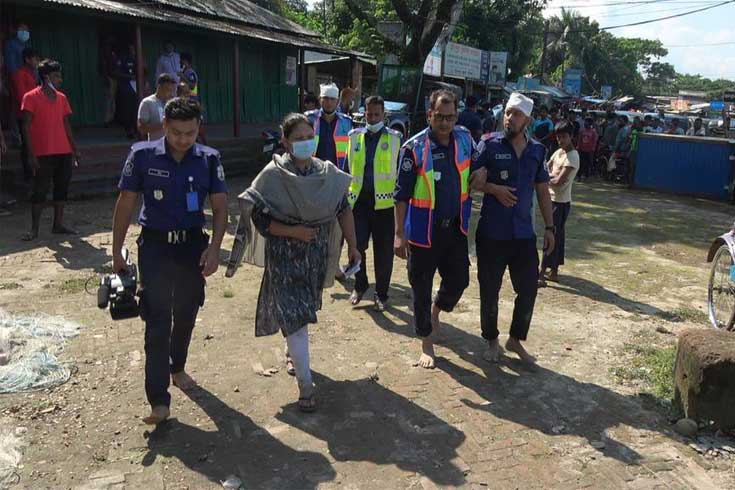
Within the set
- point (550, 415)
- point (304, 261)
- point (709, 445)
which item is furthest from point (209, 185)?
point (709, 445)

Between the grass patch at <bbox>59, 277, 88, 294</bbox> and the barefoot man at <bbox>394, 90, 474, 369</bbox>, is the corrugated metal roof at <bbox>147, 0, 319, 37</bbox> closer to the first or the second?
the grass patch at <bbox>59, 277, 88, 294</bbox>

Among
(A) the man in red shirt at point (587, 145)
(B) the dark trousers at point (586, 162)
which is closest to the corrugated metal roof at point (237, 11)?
(A) the man in red shirt at point (587, 145)

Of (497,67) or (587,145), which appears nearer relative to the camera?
(587,145)

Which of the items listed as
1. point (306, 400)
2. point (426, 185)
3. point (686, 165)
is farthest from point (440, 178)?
point (686, 165)

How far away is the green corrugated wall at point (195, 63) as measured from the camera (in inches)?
450

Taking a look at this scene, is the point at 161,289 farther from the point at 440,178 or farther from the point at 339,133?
the point at 339,133

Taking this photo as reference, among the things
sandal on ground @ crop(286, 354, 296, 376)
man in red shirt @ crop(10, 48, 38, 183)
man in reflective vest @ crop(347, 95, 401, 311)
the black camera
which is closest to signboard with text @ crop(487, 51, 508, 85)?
man in red shirt @ crop(10, 48, 38, 183)

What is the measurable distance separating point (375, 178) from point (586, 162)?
1207cm

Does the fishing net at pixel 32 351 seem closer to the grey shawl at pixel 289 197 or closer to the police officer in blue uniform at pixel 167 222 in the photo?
the police officer in blue uniform at pixel 167 222

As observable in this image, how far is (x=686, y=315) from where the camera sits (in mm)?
5844

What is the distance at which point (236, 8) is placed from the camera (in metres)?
15.7

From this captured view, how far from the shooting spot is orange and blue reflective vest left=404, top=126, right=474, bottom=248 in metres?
4.18

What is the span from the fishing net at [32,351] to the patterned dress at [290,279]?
1.47 metres

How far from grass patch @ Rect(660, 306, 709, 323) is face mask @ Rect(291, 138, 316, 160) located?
159 inches
